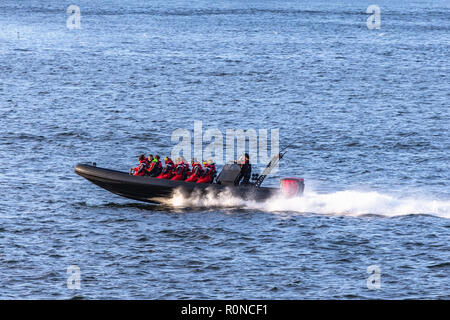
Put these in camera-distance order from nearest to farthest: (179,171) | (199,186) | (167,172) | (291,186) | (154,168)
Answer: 1. (291,186)
2. (199,186)
3. (179,171)
4. (167,172)
5. (154,168)

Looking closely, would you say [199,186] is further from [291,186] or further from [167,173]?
[291,186]

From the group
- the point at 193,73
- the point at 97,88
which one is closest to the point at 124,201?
the point at 97,88

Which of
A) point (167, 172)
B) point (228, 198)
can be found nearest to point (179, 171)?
point (167, 172)

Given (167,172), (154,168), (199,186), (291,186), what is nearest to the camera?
(291,186)

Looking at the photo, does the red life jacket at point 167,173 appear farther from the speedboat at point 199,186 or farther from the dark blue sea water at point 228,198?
the dark blue sea water at point 228,198

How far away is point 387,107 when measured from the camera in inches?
2628

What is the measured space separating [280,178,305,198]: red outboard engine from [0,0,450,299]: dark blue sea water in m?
0.92

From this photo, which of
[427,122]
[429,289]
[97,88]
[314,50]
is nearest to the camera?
[429,289]

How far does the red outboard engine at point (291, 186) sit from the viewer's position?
112 feet

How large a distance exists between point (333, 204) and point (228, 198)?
4.97 meters

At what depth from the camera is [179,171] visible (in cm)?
3506

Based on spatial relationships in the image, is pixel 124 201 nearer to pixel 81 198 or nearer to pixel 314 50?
pixel 81 198
